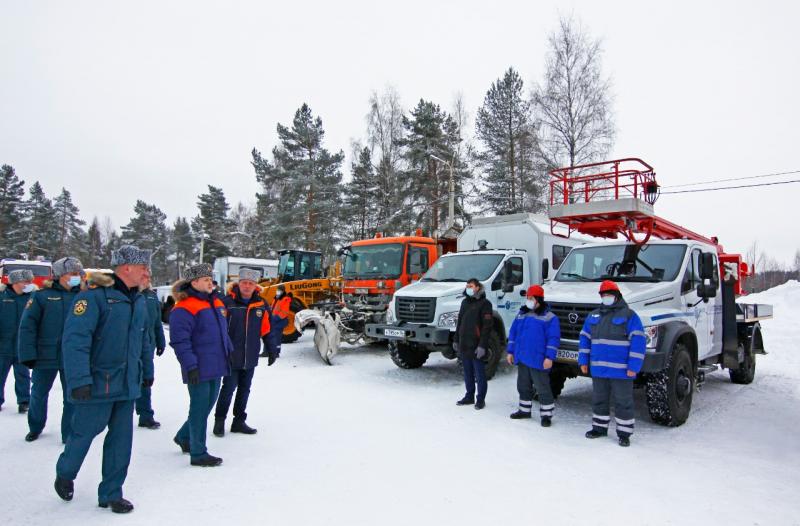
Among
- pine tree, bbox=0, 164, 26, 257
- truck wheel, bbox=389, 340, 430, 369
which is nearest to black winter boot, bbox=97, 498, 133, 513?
truck wheel, bbox=389, 340, 430, 369

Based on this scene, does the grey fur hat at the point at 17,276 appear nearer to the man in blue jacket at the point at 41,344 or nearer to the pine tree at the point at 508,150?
the man in blue jacket at the point at 41,344

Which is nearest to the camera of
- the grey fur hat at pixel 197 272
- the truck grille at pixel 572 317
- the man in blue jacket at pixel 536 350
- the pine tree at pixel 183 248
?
the grey fur hat at pixel 197 272

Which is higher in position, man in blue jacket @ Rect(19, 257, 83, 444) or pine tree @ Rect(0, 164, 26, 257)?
pine tree @ Rect(0, 164, 26, 257)

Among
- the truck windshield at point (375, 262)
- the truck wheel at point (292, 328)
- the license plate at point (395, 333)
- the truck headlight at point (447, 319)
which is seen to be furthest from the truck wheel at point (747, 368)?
the truck wheel at point (292, 328)

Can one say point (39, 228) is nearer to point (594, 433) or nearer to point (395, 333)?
point (395, 333)

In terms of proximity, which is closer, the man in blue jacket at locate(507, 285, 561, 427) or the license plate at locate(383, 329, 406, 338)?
the man in blue jacket at locate(507, 285, 561, 427)

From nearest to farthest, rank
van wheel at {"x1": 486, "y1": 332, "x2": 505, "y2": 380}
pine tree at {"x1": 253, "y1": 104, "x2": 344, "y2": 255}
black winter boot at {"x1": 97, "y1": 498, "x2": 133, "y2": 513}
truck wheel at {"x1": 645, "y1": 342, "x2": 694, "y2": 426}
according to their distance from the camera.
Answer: black winter boot at {"x1": 97, "y1": 498, "x2": 133, "y2": 513}
truck wheel at {"x1": 645, "y1": 342, "x2": 694, "y2": 426}
van wheel at {"x1": 486, "y1": 332, "x2": 505, "y2": 380}
pine tree at {"x1": 253, "y1": 104, "x2": 344, "y2": 255}

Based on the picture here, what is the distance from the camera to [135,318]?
334cm

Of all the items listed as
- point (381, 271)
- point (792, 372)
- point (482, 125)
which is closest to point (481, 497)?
point (381, 271)

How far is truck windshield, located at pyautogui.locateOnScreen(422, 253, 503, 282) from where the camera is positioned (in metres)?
8.70

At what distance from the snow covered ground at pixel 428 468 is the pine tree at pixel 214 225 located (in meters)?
36.5

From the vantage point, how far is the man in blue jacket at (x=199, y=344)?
12.8ft

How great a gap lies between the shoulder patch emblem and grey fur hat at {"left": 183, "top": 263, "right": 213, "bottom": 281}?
38.3 inches

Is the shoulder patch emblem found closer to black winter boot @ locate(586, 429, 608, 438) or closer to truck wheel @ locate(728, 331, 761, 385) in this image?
black winter boot @ locate(586, 429, 608, 438)
